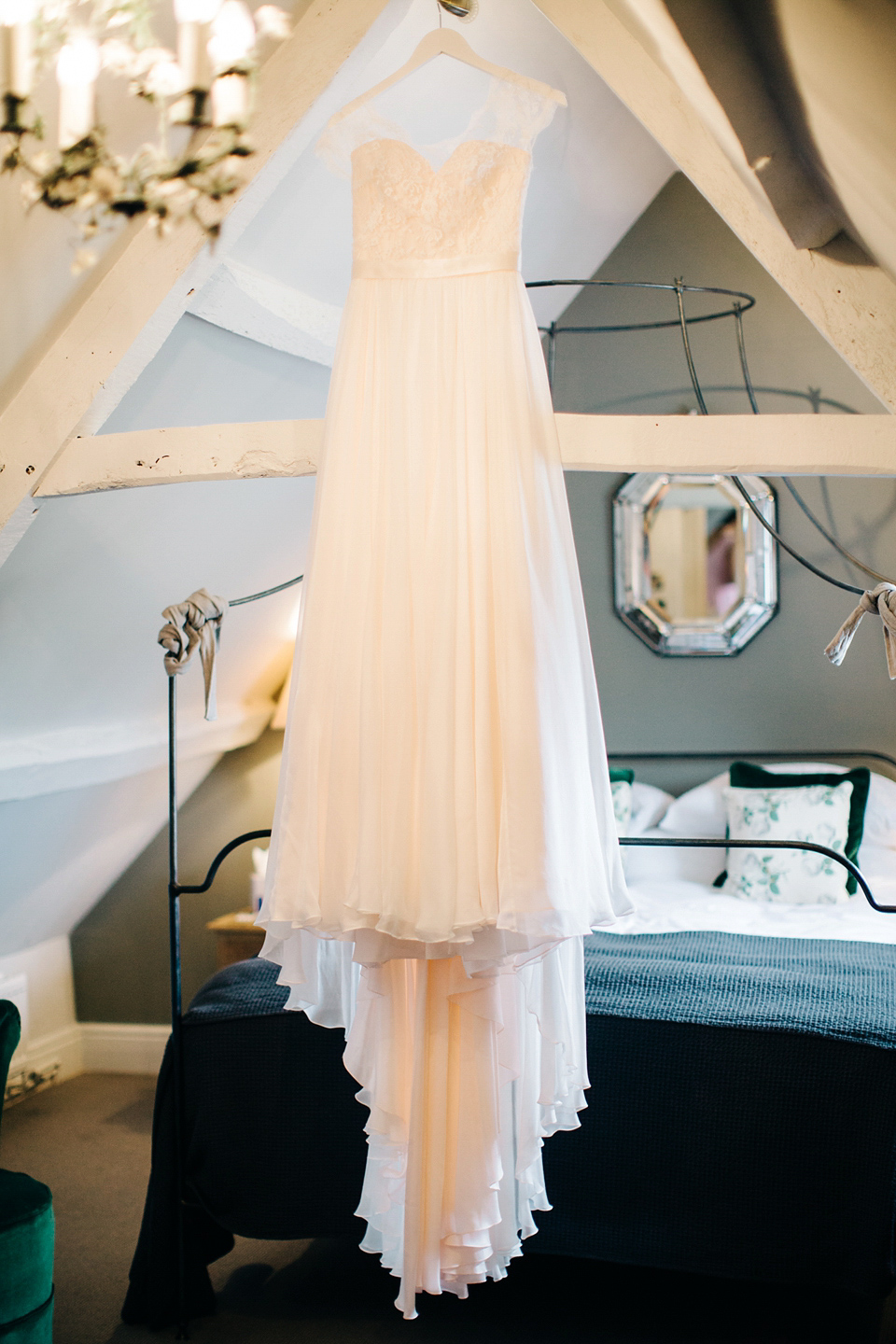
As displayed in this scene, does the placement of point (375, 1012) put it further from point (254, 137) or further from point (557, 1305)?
point (254, 137)

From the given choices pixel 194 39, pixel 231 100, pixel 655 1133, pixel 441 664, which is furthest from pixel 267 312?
pixel 655 1133

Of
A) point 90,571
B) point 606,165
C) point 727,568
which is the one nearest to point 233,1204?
point 90,571

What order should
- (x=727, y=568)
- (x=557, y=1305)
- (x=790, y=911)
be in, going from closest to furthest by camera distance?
(x=557, y=1305), (x=790, y=911), (x=727, y=568)

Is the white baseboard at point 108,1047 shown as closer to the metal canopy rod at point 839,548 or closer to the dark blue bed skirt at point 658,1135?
the dark blue bed skirt at point 658,1135

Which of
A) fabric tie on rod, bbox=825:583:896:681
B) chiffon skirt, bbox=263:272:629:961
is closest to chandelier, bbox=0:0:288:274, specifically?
chiffon skirt, bbox=263:272:629:961

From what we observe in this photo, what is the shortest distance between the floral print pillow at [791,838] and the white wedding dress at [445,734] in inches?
61.4

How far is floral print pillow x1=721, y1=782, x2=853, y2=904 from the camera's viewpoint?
282 centimetres

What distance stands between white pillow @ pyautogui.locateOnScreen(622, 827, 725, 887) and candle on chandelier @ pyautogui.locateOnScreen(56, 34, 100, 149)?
8.39 ft

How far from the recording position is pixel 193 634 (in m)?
1.90

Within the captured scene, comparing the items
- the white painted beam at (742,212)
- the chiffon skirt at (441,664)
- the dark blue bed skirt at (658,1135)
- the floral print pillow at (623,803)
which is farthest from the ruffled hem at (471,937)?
the floral print pillow at (623,803)

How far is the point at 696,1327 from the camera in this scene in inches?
75.4

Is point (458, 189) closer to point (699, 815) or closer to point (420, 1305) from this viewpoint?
point (420, 1305)

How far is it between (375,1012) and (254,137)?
149cm

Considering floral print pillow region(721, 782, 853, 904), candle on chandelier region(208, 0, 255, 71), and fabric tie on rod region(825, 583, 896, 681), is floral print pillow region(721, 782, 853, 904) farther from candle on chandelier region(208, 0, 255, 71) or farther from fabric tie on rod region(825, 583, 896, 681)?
candle on chandelier region(208, 0, 255, 71)
